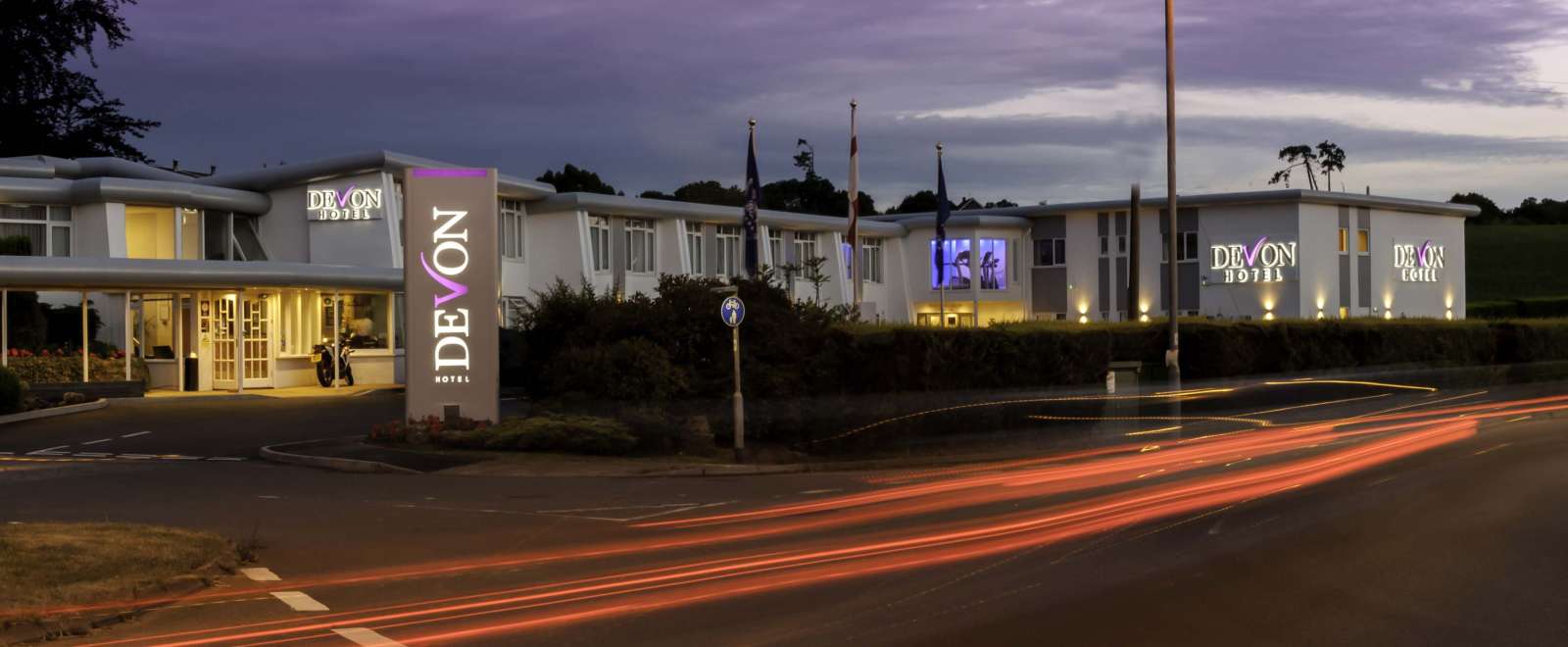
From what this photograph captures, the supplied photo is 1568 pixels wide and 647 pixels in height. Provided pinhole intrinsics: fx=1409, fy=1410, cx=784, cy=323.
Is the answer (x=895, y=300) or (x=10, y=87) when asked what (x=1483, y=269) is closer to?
(x=895, y=300)

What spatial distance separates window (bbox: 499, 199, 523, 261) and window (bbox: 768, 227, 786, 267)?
12412 millimetres

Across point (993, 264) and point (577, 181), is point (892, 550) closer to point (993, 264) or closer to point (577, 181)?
point (993, 264)

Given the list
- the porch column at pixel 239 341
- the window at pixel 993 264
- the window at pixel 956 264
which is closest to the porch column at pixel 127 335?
the porch column at pixel 239 341

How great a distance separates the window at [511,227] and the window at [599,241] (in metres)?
2.45

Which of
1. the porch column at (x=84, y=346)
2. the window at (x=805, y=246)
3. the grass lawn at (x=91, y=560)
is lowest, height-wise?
the grass lawn at (x=91, y=560)

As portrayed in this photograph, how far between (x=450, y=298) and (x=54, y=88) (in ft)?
140

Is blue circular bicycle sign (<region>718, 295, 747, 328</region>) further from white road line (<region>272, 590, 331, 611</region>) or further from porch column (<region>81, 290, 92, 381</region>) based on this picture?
porch column (<region>81, 290, 92, 381</region>)

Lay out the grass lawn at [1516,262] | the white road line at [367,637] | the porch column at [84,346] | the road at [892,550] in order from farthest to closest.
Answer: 1. the grass lawn at [1516,262]
2. the porch column at [84,346]
3. the road at [892,550]
4. the white road line at [367,637]

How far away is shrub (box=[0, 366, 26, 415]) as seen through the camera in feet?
102

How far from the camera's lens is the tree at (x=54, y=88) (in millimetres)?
54812

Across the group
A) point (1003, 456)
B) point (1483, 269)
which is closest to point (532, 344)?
point (1003, 456)

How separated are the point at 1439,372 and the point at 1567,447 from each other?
21.1 meters

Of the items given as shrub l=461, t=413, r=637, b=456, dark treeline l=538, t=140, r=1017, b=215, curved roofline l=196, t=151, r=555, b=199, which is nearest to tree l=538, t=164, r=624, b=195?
dark treeline l=538, t=140, r=1017, b=215

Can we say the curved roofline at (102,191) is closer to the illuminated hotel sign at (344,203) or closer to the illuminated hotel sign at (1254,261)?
the illuminated hotel sign at (344,203)
